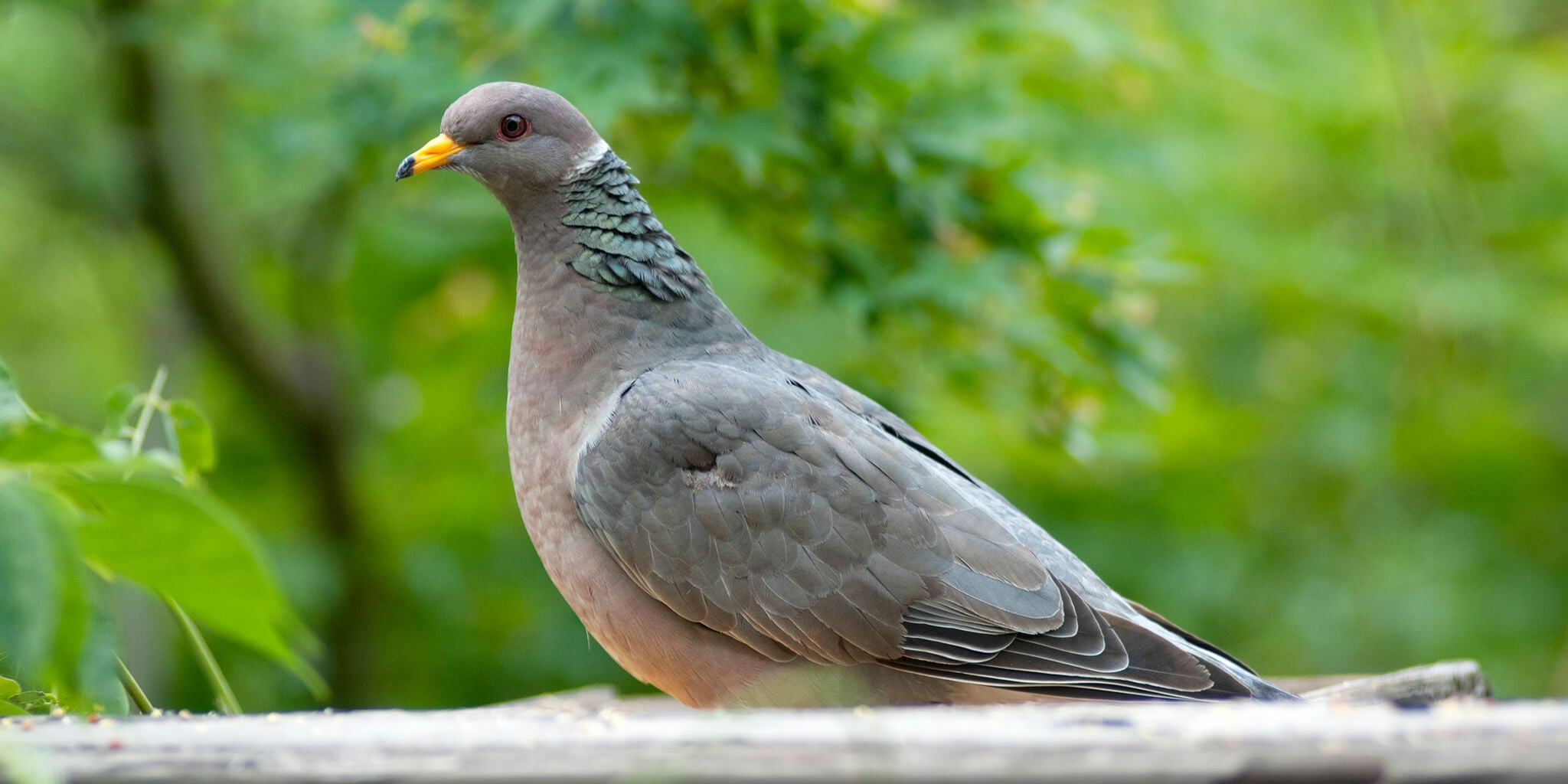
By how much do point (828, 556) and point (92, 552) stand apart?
1635 millimetres

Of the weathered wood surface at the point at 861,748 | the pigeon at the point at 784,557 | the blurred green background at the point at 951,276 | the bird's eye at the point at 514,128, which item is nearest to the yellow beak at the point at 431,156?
the bird's eye at the point at 514,128

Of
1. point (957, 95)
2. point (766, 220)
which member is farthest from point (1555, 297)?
point (766, 220)

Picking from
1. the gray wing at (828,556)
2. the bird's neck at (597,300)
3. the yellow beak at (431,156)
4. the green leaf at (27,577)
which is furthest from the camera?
the yellow beak at (431,156)

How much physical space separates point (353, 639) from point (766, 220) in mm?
3621

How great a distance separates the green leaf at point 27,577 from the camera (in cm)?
120

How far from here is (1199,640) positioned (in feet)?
10.4

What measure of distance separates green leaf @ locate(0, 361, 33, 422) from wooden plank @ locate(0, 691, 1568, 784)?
38 cm

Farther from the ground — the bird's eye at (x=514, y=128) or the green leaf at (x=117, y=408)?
the bird's eye at (x=514, y=128)

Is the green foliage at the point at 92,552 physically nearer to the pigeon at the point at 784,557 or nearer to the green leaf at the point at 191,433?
the green leaf at the point at 191,433

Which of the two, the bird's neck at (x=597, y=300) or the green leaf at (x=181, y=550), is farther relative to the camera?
the bird's neck at (x=597, y=300)

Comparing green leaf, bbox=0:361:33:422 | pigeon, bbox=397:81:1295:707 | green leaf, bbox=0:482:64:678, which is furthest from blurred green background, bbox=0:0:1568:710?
green leaf, bbox=0:482:64:678

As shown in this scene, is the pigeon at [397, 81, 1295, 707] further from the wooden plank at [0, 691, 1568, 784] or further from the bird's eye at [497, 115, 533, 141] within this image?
the wooden plank at [0, 691, 1568, 784]

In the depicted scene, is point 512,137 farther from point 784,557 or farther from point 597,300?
point 784,557

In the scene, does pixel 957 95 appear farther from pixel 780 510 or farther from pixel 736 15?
pixel 780 510
